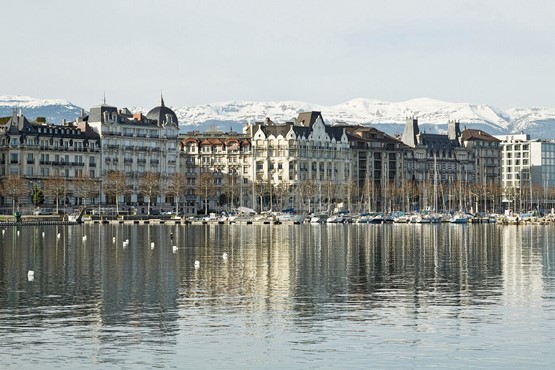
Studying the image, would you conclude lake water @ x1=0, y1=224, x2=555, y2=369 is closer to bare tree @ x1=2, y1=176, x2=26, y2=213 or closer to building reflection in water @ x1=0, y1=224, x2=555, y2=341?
building reflection in water @ x1=0, y1=224, x2=555, y2=341

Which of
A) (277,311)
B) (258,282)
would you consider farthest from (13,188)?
(277,311)

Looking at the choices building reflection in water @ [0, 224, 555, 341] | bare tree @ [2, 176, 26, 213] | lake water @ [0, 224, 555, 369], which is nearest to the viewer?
lake water @ [0, 224, 555, 369]

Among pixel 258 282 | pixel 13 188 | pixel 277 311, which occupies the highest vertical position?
pixel 13 188

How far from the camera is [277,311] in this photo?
51000mm

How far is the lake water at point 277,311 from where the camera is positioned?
131 ft

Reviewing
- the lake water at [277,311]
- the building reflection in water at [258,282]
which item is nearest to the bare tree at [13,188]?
the building reflection in water at [258,282]

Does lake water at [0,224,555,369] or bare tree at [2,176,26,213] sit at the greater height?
bare tree at [2,176,26,213]

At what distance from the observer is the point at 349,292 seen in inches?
2322

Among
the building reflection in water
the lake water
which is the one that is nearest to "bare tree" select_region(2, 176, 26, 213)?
the building reflection in water

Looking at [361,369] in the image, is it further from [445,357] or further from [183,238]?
[183,238]

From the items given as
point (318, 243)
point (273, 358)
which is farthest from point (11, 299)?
point (318, 243)

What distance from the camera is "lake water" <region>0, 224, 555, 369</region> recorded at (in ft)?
131

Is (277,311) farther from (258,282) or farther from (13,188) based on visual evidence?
(13,188)

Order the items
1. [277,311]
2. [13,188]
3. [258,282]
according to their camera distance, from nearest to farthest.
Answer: [277,311] < [258,282] < [13,188]
